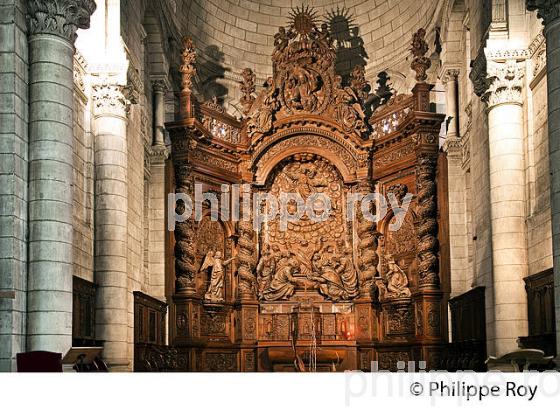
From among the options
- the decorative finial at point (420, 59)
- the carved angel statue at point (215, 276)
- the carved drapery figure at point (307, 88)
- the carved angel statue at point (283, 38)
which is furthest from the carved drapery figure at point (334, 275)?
the carved angel statue at point (283, 38)

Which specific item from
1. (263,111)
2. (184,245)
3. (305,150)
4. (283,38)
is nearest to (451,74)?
(305,150)

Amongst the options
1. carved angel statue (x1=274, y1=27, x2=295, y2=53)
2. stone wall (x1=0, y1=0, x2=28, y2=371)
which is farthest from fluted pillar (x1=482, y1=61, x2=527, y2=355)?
stone wall (x1=0, y1=0, x2=28, y2=371)

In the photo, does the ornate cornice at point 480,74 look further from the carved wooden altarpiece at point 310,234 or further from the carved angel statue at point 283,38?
the carved angel statue at point 283,38

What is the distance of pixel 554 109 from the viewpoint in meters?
15.2

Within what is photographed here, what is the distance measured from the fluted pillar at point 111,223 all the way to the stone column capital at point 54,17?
5.04 meters

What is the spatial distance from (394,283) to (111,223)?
926cm

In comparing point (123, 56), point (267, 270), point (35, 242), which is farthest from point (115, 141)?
point (267, 270)

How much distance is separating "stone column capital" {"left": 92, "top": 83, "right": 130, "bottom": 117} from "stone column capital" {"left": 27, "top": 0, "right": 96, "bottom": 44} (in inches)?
194

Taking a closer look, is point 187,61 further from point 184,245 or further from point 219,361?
point 219,361

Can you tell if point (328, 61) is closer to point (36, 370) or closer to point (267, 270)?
point (267, 270)

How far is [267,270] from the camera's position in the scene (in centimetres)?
2702

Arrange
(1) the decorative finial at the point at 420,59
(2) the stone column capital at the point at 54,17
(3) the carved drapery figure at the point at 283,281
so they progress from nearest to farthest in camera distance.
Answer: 1. (2) the stone column capital at the point at 54,17
2. (1) the decorative finial at the point at 420,59
3. (3) the carved drapery figure at the point at 283,281

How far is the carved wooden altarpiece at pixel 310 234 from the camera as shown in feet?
84.1

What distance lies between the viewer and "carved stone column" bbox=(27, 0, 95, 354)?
14.3 metres
